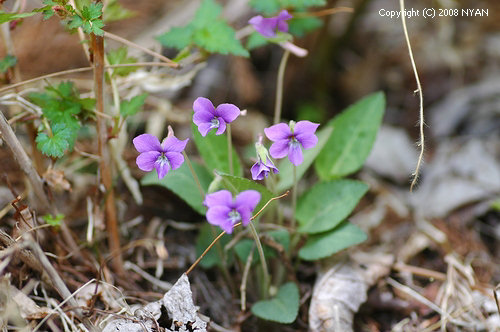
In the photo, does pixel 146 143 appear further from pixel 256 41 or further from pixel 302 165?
pixel 256 41

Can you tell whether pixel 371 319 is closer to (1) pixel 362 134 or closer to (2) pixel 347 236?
(2) pixel 347 236

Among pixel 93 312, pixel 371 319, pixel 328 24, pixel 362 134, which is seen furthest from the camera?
pixel 328 24

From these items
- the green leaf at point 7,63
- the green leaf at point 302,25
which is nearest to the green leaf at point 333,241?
the green leaf at point 302,25

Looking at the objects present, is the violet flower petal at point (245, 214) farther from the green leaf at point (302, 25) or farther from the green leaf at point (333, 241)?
the green leaf at point (302, 25)

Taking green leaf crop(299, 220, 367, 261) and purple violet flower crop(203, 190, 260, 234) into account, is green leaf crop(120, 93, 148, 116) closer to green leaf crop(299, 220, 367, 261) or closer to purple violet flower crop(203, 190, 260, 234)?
purple violet flower crop(203, 190, 260, 234)

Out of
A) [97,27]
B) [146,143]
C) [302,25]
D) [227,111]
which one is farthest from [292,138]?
[302,25]

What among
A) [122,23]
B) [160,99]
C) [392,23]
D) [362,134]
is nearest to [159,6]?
[122,23]

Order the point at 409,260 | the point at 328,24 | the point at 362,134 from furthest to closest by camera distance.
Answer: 1. the point at 328,24
2. the point at 409,260
3. the point at 362,134
